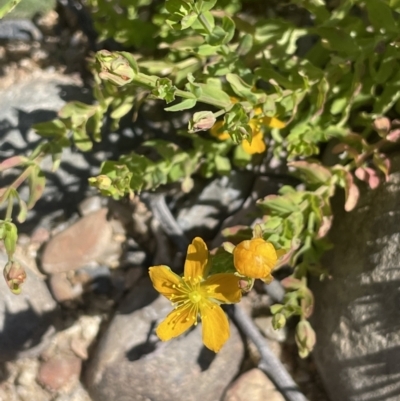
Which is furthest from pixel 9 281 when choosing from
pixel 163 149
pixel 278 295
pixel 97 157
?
pixel 278 295

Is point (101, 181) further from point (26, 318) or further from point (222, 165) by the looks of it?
point (26, 318)

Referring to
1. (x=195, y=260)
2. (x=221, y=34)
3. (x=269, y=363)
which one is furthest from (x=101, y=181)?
(x=269, y=363)

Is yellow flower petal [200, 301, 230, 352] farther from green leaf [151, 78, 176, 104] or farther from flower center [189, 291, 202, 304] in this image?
green leaf [151, 78, 176, 104]

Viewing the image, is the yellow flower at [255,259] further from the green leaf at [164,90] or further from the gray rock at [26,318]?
the gray rock at [26,318]

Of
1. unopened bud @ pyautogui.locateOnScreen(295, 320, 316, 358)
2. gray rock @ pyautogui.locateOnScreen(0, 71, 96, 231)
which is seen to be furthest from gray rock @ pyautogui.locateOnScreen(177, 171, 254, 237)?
unopened bud @ pyautogui.locateOnScreen(295, 320, 316, 358)

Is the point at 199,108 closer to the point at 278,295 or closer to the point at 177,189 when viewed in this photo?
the point at 177,189

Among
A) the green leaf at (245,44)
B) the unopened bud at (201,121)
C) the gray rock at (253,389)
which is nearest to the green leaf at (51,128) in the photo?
the green leaf at (245,44)
